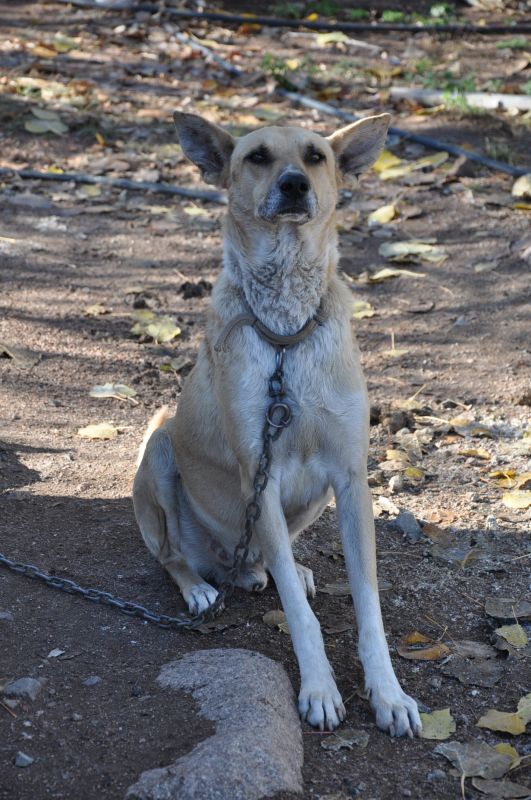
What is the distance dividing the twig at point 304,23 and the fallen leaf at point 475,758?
9.38 meters

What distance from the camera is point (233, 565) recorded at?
148 inches

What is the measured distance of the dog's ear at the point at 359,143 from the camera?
3971mm

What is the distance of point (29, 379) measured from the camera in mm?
5785

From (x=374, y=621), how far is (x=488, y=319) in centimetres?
328

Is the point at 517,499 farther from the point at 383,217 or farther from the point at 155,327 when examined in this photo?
the point at 383,217

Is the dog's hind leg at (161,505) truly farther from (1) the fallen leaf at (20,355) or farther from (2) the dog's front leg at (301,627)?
(1) the fallen leaf at (20,355)

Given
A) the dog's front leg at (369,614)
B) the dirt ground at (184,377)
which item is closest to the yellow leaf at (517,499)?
the dirt ground at (184,377)

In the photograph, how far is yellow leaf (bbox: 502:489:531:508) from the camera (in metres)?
4.55

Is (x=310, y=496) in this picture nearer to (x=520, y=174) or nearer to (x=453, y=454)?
(x=453, y=454)

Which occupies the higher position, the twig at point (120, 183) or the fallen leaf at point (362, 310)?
the twig at point (120, 183)

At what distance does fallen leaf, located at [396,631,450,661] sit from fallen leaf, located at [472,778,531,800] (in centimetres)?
67

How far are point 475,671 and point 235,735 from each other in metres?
1.00

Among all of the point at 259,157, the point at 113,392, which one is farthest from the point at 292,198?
the point at 113,392

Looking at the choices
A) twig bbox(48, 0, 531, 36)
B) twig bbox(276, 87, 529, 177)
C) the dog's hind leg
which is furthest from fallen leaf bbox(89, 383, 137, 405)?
twig bbox(48, 0, 531, 36)
